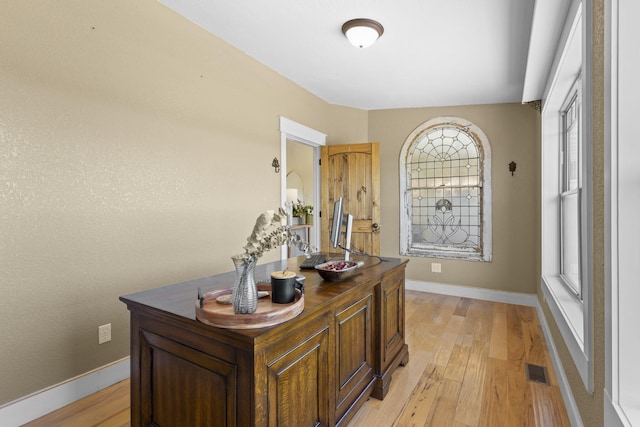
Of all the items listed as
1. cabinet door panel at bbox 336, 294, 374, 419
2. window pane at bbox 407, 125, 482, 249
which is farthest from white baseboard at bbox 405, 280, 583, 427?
cabinet door panel at bbox 336, 294, 374, 419

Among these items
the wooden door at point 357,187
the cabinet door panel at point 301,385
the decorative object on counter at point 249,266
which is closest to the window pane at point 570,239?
the wooden door at point 357,187

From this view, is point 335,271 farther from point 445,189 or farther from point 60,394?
point 445,189

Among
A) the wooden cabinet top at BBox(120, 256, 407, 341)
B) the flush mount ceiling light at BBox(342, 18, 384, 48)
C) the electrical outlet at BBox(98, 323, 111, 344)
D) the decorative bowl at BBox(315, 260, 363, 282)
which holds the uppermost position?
the flush mount ceiling light at BBox(342, 18, 384, 48)

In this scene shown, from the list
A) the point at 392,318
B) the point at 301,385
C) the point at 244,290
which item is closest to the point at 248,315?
the point at 244,290

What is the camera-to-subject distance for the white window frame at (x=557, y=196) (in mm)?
1477

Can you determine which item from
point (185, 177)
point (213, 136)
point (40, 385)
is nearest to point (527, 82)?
point (213, 136)

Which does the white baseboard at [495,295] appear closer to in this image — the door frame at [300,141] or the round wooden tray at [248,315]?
the door frame at [300,141]

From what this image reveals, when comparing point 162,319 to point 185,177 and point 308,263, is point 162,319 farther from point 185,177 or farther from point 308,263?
point 185,177

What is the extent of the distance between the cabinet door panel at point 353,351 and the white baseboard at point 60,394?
1.66 m

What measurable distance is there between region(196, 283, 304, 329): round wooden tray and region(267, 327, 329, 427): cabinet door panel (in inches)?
5.9

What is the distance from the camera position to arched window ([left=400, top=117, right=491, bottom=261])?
4.45 m

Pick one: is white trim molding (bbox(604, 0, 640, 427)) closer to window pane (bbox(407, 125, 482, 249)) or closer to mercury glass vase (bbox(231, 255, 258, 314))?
mercury glass vase (bbox(231, 255, 258, 314))

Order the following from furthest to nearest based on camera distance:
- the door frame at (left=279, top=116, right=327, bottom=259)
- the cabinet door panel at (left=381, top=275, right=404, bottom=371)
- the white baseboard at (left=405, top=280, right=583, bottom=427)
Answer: the door frame at (left=279, top=116, right=327, bottom=259)
the white baseboard at (left=405, top=280, right=583, bottom=427)
the cabinet door panel at (left=381, top=275, right=404, bottom=371)

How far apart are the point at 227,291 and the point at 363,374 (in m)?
0.99
